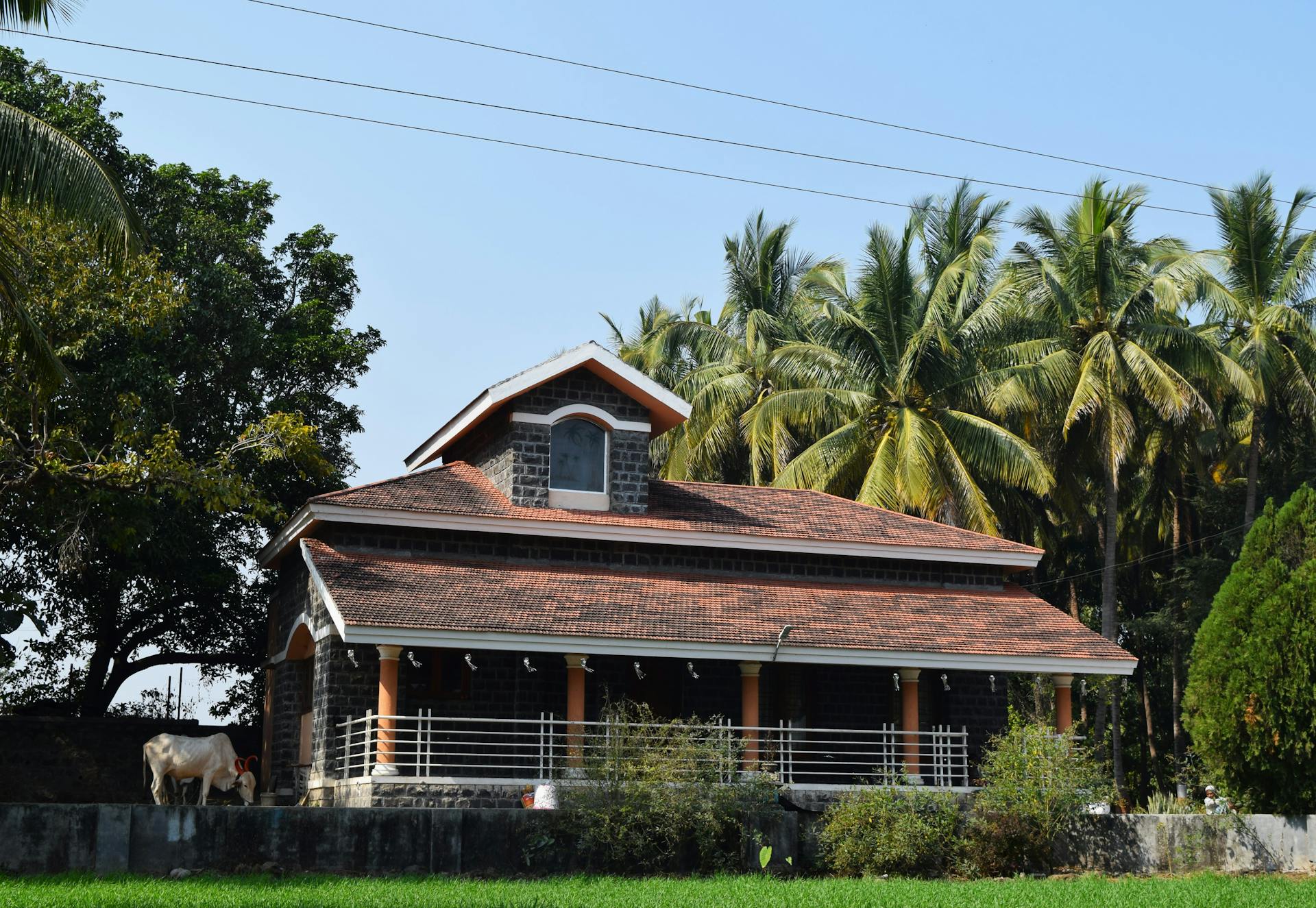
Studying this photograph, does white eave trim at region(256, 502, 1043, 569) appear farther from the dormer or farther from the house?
the dormer

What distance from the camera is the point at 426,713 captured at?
22.1m

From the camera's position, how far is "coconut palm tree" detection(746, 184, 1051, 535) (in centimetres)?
3070

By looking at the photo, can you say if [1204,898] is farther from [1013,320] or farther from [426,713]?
[1013,320]

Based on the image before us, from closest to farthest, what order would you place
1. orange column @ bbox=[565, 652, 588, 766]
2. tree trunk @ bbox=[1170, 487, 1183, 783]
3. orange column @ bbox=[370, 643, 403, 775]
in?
orange column @ bbox=[370, 643, 403, 775]
orange column @ bbox=[565, 652, 588, 766]
tree trunk @ bbox=[1170, 487, 1183, 783]

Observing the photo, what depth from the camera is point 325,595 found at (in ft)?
65.4

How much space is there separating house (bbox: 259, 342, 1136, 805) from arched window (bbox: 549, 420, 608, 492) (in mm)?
32

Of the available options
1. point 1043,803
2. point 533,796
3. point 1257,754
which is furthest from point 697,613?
point 1257,754

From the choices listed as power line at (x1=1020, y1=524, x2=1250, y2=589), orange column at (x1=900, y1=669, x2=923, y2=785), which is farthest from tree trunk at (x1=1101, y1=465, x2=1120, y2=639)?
orange column at (x1=900, y1=669, x2=923, y2=785)

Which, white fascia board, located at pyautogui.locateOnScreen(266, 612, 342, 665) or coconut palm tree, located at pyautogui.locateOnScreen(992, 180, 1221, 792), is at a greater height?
coconut palm tree, located at pyautogui.locateOnScreen(992, 180, 1221, 792)

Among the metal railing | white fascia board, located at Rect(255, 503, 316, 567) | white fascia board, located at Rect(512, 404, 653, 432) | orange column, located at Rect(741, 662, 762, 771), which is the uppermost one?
white fascia board, located at Rect(512, 404, 653, 432)

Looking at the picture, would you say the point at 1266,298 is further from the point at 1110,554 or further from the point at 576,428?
the point at 576,428

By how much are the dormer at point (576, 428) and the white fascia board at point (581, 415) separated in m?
0.01

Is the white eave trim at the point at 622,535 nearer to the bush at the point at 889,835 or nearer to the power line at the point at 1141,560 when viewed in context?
the bush at the point at 889,835

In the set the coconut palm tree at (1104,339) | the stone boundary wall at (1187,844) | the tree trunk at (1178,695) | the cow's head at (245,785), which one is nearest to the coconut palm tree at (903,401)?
the coconut palm tree at (1104,339)
